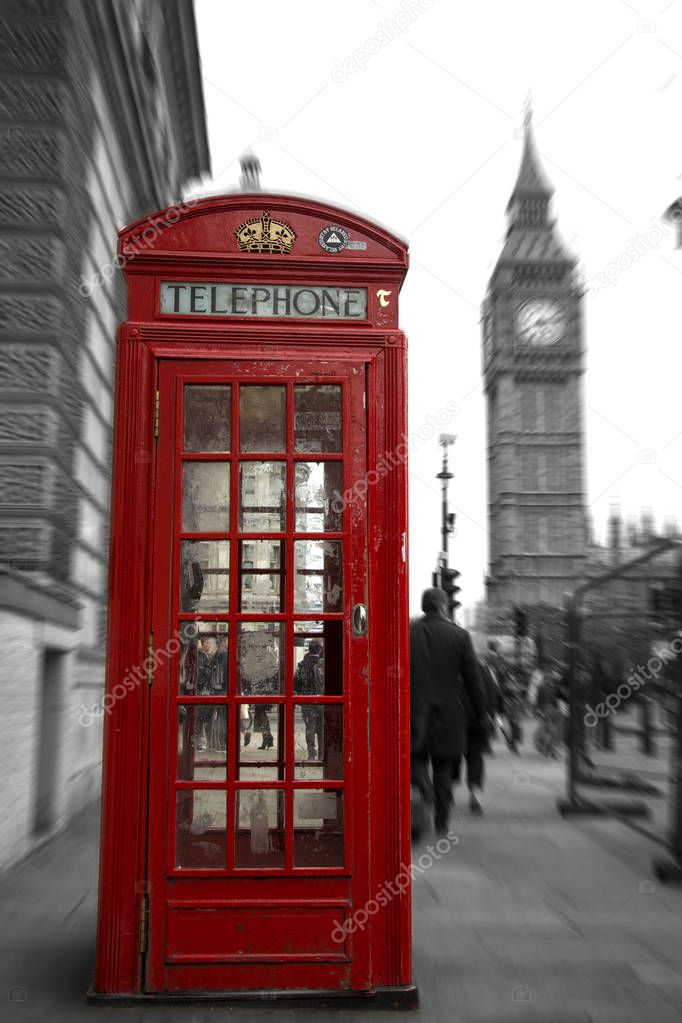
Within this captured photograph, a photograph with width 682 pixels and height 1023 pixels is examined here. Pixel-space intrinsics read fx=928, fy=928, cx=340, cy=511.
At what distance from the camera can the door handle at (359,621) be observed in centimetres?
355

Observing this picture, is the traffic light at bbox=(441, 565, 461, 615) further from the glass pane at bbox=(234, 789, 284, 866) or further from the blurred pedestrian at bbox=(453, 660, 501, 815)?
the glass pane at bbox=(234, 789, 284, 866)

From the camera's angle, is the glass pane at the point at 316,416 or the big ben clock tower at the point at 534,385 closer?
the glass pane at the point at 316,416

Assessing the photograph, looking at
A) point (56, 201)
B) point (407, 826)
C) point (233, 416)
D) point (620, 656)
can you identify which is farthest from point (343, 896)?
point (620, 656)

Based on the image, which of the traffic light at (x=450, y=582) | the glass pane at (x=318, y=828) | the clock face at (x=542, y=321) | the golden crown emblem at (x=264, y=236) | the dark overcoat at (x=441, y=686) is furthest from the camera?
the clock face at (x=542, y=321)

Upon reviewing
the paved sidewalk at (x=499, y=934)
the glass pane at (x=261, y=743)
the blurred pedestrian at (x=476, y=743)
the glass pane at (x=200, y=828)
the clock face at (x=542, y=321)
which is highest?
the clock face at (x=542, y=321)

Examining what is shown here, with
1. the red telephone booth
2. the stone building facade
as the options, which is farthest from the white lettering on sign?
the stone building facade

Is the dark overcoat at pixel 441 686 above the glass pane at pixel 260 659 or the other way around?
the other way around

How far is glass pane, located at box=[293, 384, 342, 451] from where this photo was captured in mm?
3680

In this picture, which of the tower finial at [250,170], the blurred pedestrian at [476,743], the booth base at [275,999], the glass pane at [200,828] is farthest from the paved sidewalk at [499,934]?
the tower finial at [250,170]

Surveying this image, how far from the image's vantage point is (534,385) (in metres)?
72.2

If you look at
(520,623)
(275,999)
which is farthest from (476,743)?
(520,623)

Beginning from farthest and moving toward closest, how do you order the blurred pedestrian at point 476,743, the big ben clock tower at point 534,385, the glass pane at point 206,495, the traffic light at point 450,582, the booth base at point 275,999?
the big ben clock tower at point 534,385
the traffic light at point 450,582
the blurred pedestrian at point 476,743
the glass pane at point 206,495
the booth base at point 275,999

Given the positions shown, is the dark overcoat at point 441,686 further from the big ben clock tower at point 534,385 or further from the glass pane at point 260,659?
the big ben clock tower at point 534,385

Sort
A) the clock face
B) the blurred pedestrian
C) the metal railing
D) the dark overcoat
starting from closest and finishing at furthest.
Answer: the metal railing, the dark overcoat, the blurred pedestrian, the clock face
